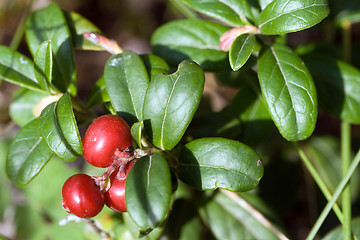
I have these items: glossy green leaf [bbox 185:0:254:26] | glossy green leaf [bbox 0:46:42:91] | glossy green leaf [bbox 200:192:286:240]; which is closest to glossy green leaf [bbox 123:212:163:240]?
glossy green leaf [bbox 200:192:286:240]

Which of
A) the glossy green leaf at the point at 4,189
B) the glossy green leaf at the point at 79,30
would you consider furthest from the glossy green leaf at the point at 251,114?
the glossy green leaf at the point at 4,189

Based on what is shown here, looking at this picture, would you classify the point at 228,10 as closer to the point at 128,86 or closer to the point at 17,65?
the point at 128,86

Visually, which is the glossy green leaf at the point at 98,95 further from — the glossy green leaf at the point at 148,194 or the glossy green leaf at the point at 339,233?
the glossy green leaf at the point at 339,233

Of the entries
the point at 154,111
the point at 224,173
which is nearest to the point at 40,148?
the point at 154,111

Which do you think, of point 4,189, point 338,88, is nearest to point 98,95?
point 338,88

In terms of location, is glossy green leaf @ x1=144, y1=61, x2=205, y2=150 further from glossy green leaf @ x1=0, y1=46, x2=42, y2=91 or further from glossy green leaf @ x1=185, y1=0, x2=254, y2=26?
glossy green leaf @ x1=0, y1=46, x2=42, y2=91

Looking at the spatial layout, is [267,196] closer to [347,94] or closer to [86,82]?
[347,94]
